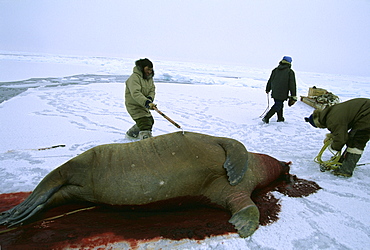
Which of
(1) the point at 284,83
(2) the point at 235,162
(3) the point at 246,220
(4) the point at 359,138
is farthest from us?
(1) the point at 284,83

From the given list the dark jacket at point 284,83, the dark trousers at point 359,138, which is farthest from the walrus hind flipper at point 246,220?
the dark jacket at point 284,83

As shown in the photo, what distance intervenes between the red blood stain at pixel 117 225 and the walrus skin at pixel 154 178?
109 millimetres

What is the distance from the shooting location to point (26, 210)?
257cm

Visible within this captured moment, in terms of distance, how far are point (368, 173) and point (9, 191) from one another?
494 cm

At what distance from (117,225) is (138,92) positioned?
276 centimetres

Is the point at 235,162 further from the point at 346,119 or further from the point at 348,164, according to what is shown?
the point at 348,164

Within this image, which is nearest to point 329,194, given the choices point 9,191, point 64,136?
point 9,191

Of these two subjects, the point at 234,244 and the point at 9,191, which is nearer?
the point at 234,244

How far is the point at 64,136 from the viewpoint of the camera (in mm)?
5383

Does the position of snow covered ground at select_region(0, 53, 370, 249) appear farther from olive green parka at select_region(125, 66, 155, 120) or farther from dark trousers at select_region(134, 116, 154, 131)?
olive green parka at select_region(125, 66, 155, 120)

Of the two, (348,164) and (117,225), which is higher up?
(348,164)

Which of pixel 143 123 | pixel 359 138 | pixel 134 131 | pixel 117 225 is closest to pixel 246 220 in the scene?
pixel 117 225

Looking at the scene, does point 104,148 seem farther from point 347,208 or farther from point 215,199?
point 347,208

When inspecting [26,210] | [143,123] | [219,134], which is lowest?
[219,134]
